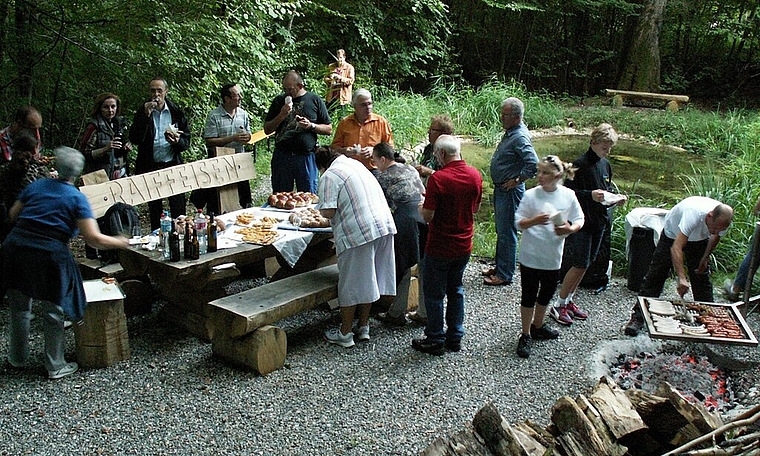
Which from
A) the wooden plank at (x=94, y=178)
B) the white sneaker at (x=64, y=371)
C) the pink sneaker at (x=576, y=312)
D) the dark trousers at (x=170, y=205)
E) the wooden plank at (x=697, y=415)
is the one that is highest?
the wooden plank at (x=94, y=178)

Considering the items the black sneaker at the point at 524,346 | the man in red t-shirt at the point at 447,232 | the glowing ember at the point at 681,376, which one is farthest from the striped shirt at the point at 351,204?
the glowing ember at the point at 681,376

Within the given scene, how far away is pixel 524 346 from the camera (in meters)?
4.99

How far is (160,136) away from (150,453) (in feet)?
12.4

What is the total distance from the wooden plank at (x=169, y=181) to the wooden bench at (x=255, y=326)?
1.73 metres

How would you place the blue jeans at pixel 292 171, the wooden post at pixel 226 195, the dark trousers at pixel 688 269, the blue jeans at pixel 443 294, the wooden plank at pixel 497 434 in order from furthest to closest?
1. the blue jeans at pixel 292 171
2. the wooden post at pixel 226 195
3. the dark trousers at pixel 688 269
4. the blue jeans at pixel 443 294
5. the wooden plank at pixel 497 434

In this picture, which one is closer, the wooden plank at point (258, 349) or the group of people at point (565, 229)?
the wooden plank at point (258, 349)

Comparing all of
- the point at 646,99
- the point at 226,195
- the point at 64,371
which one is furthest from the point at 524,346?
the point at 646,99

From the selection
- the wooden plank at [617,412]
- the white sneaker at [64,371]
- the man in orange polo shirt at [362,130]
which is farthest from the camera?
the man in orange polo shirt at [362,130]

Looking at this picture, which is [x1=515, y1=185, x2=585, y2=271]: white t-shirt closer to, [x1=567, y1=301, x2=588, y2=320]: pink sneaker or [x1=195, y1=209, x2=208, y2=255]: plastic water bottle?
[x1=567, y1=301, x2=588, y2=320]: pink sneaker

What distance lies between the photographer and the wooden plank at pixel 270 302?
4.51m

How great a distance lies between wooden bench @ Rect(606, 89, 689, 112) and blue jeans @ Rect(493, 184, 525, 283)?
12644 millimetres

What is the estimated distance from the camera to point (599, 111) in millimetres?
16594

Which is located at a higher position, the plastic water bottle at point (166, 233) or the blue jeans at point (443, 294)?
the plastic water bottle at point (166, 233)

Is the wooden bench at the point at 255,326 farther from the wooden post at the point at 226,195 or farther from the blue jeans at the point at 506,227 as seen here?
the blue jeans at the point at 506,227
